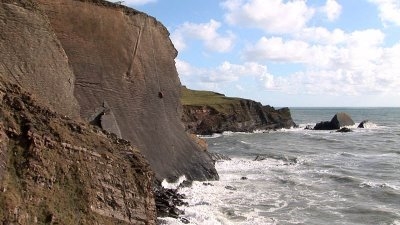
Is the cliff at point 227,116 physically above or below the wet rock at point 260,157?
above

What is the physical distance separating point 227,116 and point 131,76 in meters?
50.7

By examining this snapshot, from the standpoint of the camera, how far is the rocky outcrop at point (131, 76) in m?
21.6

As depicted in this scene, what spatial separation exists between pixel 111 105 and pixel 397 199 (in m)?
16.1

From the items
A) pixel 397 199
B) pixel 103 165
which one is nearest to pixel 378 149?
pixel 397 199

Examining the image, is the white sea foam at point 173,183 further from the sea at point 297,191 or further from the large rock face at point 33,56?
the large rock face at point 33,56

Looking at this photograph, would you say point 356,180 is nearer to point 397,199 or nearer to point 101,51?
point 397,199

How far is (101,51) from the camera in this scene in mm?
23062

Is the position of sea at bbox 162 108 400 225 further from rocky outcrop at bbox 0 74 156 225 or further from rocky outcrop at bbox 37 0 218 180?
rocky outcrop at bbox 0 74 156 225

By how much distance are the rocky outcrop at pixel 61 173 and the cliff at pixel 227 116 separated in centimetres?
5017

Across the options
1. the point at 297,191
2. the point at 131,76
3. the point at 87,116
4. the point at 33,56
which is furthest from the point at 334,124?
the point at 33,56

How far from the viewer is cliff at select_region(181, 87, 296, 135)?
69.5m

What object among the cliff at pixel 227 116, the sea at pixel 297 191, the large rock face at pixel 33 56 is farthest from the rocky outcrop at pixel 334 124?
the large rock face at pixel 33 56

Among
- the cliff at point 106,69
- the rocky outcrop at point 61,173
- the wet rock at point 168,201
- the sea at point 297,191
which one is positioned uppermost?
the cliff at point 106,69

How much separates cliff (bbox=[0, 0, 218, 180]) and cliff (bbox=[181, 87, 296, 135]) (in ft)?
122
